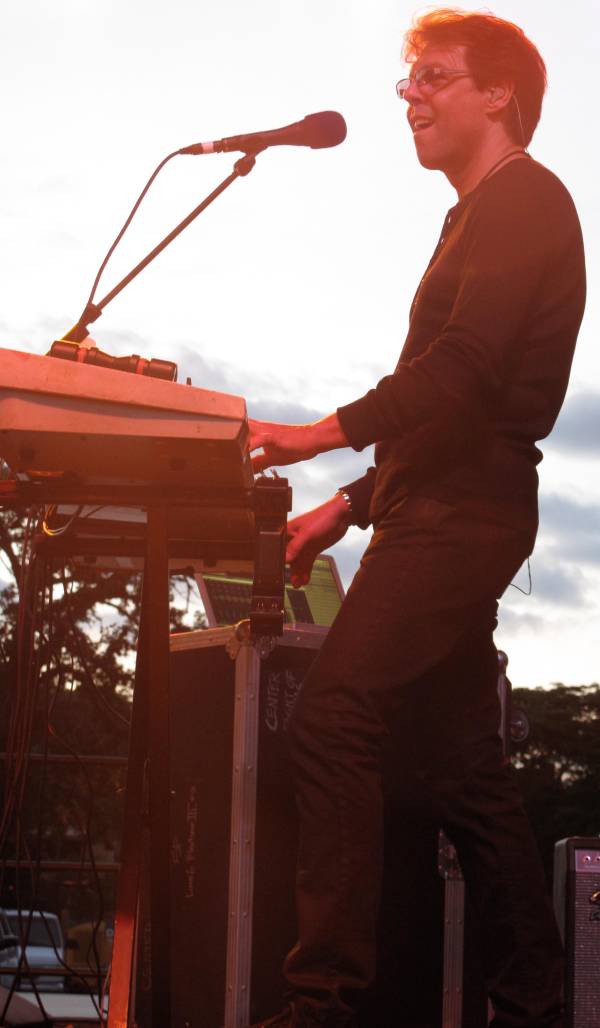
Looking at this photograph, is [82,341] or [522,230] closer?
[522,230]

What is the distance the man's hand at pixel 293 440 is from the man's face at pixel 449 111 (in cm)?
55

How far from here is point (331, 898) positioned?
1.79 metres

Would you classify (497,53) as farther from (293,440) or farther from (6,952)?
(6,952)

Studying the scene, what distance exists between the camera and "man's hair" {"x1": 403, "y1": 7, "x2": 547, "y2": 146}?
85.5 inches

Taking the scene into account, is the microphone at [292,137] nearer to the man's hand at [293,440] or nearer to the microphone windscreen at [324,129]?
the microphone windscreen at [324,129]

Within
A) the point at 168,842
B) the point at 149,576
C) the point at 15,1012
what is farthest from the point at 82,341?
the point at 15,1012

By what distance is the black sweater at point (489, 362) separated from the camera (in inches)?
75.4

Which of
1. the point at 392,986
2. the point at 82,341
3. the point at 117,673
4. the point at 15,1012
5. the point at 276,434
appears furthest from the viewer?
the point at 117,673

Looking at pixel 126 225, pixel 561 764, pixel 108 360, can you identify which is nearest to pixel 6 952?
pixel 126 225

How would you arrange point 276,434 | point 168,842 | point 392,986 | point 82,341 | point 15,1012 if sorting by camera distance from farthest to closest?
1. point 15,1012
2. point 392,986
3. point 82,341
4. point 168,842
5. point 276,434

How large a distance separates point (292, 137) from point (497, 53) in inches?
26.2

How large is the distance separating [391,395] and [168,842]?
0.88m

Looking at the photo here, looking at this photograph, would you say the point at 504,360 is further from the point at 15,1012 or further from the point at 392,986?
the point at 15,1012

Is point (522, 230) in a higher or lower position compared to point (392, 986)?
higher
